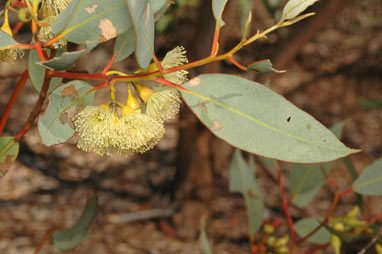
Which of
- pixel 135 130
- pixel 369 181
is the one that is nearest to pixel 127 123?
pixel 135 130

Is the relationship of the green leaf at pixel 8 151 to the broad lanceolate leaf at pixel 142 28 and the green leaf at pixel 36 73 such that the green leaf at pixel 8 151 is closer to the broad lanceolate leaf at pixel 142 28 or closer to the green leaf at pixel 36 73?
the green leaf at pixel 36 73

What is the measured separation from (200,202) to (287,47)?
27.9 inches

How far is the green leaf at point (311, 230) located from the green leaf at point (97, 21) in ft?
2.43

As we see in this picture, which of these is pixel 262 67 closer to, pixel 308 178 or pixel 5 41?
pixel 5 41

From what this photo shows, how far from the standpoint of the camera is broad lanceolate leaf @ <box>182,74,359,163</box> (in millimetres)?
447

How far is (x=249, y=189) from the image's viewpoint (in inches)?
42.7

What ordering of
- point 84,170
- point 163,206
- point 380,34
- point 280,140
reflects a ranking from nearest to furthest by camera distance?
point 280,140 → point 163,206 → point 84,170 → point 380,34

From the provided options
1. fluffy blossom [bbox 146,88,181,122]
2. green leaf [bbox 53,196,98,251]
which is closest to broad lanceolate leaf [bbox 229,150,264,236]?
green leaf [bbox 53,196,98,251]

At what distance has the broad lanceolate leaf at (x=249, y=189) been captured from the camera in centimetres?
105

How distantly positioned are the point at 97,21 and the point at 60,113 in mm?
111

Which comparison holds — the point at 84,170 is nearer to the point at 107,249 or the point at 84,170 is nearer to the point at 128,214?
the point at 128,214

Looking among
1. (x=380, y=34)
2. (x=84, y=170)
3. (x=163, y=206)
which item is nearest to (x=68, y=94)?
(x=163, y=206)

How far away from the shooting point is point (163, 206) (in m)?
1.95

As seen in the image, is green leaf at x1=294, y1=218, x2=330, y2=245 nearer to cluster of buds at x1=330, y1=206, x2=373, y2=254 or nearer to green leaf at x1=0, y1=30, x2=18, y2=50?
cluster of buds at x1=330, y1=206, x2=373, y2=254
